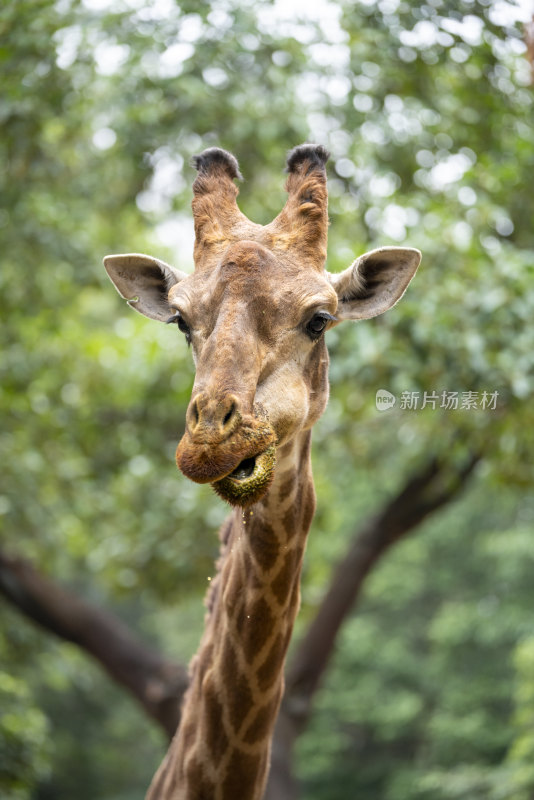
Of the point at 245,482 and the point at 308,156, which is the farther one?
the point at 308,156

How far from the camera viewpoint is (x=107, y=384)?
956cm

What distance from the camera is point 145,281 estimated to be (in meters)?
3.40

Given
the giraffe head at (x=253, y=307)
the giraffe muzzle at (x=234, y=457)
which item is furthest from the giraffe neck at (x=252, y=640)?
the giraffe muzzle at (x=234, y=457)

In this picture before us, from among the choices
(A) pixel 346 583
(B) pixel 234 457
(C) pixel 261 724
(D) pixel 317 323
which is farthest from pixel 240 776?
(A) pixel 346 583

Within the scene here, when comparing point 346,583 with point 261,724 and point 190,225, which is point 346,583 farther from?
point 261,724

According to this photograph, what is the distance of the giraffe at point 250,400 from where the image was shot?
2438 mm

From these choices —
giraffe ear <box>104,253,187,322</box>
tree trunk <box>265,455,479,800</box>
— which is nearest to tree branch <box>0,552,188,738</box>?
tree trunk <box>265,455,479,800</box>

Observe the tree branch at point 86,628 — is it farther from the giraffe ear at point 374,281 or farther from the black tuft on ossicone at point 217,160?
the black tuft on ossicone at point 217,160

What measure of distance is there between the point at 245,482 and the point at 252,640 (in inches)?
35.7

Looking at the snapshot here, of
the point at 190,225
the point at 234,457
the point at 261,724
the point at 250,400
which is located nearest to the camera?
the point at 234,457

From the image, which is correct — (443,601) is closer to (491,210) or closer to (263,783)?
(491,210)

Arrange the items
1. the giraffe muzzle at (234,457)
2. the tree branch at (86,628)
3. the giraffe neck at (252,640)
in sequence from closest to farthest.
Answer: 1. the giraffe muzzle at (234,457)
2. the giraffe neck at (252,640)
3. the tree branch at (86,628)

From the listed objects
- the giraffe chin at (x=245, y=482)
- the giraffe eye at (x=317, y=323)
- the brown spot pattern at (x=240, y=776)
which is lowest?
the brown spot pattern at (x=240, y=776)

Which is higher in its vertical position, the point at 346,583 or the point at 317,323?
the point at 317,323
